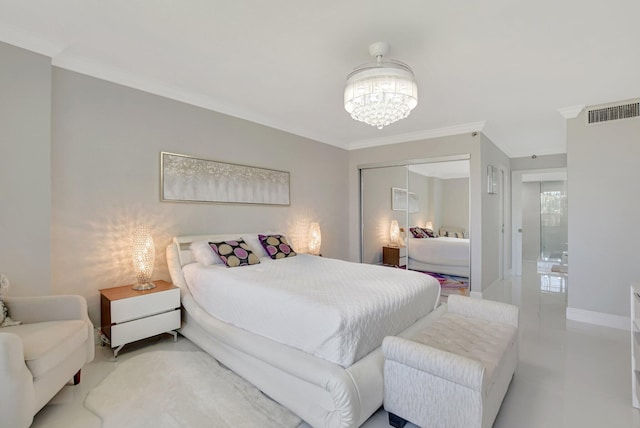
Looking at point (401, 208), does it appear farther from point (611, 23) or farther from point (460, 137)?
point (611, 23)

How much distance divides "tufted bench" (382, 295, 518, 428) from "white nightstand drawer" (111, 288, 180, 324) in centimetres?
200

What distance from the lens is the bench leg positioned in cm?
174

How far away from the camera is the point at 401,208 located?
5035 mm

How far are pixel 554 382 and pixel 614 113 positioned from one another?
121 inches

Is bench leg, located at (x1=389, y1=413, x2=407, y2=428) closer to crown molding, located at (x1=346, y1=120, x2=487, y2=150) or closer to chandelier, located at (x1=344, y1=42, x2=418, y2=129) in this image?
chandelier, located at (x1=344, y1=42, x2=418, y2=129)

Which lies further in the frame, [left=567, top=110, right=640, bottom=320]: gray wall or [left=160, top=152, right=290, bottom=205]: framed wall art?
[left=567, top=110, right=640, bottom=320]: gray wall

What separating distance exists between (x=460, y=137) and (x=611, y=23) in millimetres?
2379

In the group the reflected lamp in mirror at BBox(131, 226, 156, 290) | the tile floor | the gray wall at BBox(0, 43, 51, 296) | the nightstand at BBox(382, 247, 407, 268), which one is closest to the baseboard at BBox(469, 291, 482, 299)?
the tile floor

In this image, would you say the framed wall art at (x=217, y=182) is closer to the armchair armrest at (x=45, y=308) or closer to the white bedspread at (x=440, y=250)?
the armchair armrest at (x=45, y=308)

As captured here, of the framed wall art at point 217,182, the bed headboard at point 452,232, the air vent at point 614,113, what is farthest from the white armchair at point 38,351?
the air vent at point 614,113

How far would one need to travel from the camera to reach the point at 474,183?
425 cm

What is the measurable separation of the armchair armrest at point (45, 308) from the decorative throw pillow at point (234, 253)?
1.18m

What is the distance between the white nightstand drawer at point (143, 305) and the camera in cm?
241

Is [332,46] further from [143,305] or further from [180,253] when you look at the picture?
[143,305]
